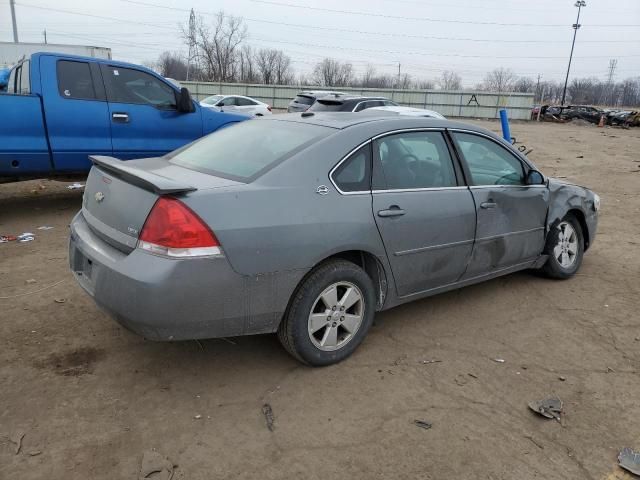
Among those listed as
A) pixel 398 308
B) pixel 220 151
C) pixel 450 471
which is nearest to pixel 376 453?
pixel 450 471

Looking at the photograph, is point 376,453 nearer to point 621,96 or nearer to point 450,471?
point 450,471

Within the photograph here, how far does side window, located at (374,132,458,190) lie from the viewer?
351 cm

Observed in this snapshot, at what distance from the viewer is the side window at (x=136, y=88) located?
6777 mm

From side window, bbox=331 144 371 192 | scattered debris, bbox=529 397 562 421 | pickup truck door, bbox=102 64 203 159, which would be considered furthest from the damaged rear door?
pickup truck door, bbox=102 64 203 159

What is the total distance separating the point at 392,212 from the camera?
339 centimetres

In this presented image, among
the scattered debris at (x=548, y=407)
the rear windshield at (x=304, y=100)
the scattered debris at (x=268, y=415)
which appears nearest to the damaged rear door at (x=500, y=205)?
the scattered debris at (x=548, y=407)

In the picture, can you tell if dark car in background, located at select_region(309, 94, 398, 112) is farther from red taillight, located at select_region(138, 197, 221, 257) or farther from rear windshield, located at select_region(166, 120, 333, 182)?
red taillight, located at select_region(138, 197, 221, 257)

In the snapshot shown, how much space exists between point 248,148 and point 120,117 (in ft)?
13.2

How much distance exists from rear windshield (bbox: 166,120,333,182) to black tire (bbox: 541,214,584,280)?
8.32 ft

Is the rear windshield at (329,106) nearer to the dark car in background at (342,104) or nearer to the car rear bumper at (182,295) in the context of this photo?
the dark car in background at (342,104)

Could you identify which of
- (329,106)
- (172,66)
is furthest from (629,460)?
(172,66)

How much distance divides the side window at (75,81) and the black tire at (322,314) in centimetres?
493

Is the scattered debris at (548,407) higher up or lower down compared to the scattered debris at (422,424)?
higher up

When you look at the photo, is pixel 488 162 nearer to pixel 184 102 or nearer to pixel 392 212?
pixel 392 212
